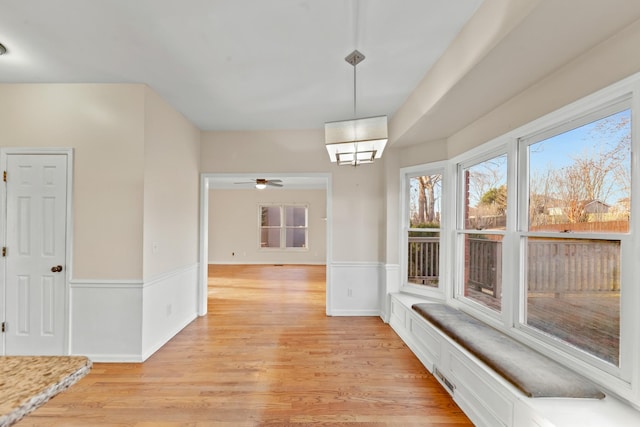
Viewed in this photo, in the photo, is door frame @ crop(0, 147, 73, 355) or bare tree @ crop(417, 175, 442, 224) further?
bare tree @ crop(417, 175, 442, 224)

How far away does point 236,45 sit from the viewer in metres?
2.17

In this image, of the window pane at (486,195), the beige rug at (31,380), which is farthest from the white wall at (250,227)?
the beige rug at (31,380)

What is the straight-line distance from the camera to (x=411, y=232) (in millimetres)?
3914

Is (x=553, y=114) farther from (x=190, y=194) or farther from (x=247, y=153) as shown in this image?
(x=190, y=194)

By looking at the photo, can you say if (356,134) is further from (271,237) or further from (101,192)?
(271,237)

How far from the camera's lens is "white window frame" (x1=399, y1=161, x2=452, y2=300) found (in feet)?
11.2

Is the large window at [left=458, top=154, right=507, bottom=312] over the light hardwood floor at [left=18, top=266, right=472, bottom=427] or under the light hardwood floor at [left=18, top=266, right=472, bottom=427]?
over

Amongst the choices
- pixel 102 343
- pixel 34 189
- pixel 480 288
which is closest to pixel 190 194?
pixel 34 189

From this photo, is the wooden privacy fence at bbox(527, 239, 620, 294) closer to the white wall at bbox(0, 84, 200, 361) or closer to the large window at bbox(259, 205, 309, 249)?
the white wall at bbox(0, 84, 200, 361)

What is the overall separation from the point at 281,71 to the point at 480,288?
2923 millimetres

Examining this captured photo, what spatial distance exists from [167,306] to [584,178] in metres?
4.09

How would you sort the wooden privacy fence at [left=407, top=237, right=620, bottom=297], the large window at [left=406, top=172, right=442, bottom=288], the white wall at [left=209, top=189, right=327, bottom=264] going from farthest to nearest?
the white wall at [left=209, top=189, right=327, bottom=264] < the large window at [left=406, top=172, right=442, bottom=288] < the wooden privacy fence at [left=407, top=237, right=620, bottom=297]

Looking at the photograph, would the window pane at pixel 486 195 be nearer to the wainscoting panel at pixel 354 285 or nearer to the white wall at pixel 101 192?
the wainscoting panel at pixel 354 285

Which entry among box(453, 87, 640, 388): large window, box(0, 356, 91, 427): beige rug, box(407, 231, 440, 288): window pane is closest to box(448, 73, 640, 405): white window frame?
box(453, 87, 640, 388): large window
